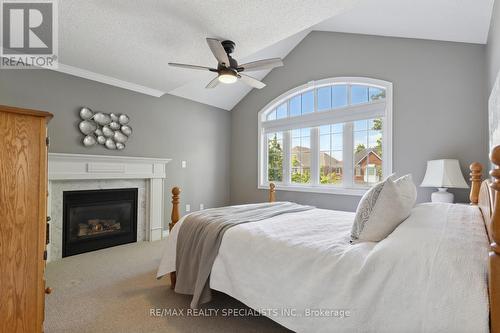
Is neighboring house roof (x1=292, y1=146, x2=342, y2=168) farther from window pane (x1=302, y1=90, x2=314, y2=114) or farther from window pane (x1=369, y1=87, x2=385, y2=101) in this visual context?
window pane (x1=369, y1=87, x2=385, y2=101)

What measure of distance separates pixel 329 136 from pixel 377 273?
3.34 metres

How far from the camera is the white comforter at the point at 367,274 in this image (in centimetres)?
98

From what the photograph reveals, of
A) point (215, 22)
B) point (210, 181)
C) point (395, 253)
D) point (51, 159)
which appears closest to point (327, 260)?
point (395, 253)

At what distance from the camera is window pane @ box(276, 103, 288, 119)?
15.9ft

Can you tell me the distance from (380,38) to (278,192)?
2.93m

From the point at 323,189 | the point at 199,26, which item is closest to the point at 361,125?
the point at 323,189

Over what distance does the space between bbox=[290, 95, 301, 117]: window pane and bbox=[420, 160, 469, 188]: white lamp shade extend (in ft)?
7.82

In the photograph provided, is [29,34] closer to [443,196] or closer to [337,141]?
[337,141]

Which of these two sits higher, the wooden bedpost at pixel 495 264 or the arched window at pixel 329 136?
the arched window at pixel 329 136

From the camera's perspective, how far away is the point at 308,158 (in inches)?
179

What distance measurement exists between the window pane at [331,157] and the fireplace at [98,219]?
3.13 m

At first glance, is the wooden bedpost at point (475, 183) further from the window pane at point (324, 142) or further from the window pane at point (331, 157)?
the window pane at point (324, 142)

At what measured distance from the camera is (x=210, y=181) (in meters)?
5.19

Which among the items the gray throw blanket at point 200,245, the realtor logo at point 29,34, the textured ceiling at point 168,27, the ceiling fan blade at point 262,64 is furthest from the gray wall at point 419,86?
the realtor logo at point 29,34
